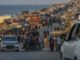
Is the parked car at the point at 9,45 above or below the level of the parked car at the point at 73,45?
below

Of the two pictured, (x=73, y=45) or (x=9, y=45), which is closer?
(x=73, y=45)

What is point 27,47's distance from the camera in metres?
39.5

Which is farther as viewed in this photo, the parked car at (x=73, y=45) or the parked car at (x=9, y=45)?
the parked car at (x=9, y=45)

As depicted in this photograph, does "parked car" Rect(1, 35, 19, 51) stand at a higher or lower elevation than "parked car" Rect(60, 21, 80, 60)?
lower

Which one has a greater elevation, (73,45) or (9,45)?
(73,45)

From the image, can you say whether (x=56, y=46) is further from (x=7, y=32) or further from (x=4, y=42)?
(x=7, y=32)

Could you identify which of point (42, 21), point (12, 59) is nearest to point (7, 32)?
point (42, 21)

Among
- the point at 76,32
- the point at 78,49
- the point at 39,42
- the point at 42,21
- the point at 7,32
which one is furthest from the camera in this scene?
the point at 42,21

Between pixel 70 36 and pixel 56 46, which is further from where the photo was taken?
pixel 56 46

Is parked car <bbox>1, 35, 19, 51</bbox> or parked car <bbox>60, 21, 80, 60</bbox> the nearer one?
parked car <bbox>60, 21, 80, 60</bbox>

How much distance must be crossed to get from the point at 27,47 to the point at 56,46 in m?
2.99

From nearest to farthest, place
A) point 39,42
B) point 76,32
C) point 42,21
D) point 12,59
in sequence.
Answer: point 76,32
point 12,59
point 39,42
point 42,21

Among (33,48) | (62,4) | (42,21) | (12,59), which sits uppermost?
(12,59)

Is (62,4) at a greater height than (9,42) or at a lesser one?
lesser
